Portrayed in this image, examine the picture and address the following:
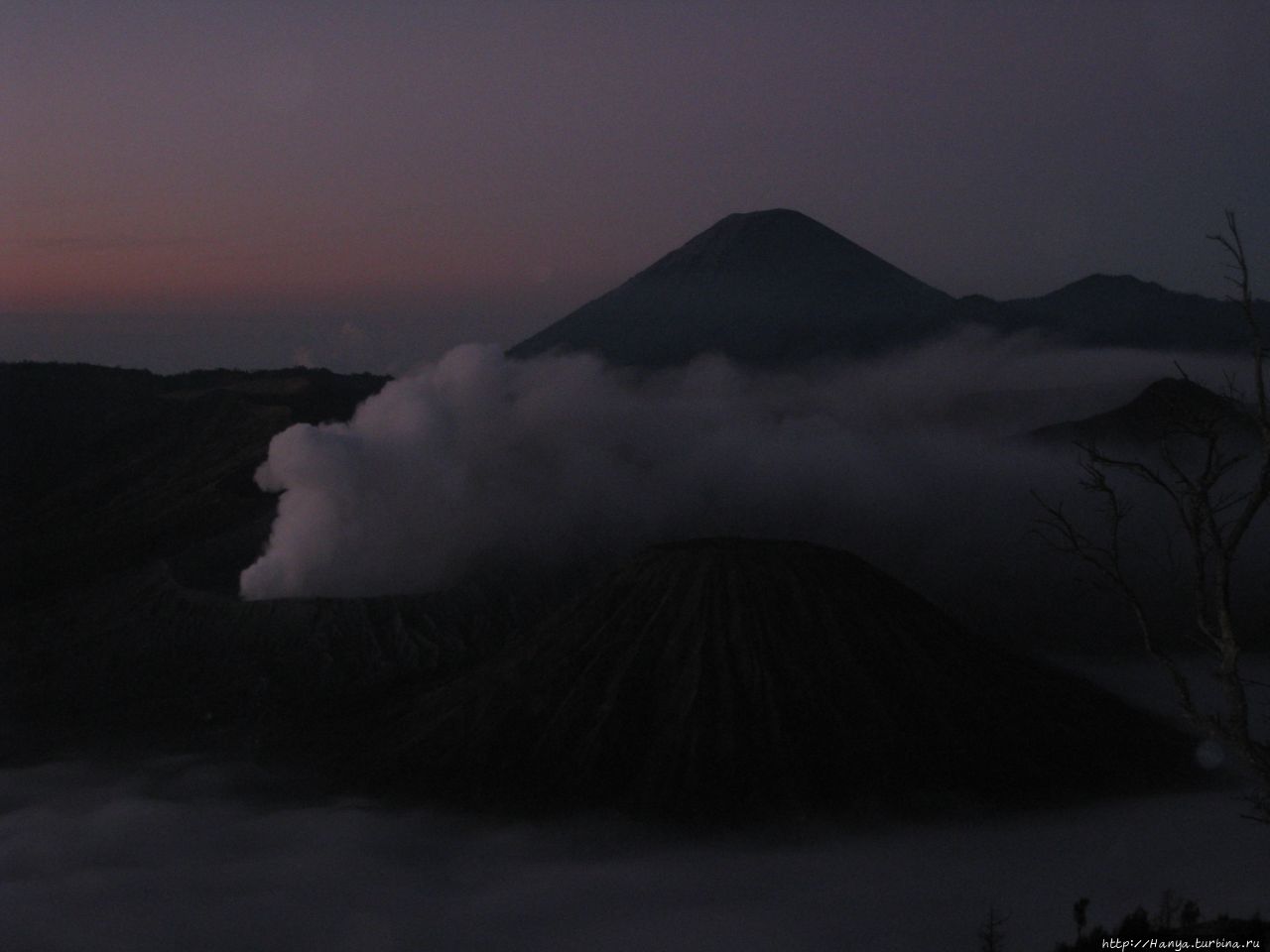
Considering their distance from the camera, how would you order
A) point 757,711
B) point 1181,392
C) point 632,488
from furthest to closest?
point 632,488
point 757,711
point 1181,392

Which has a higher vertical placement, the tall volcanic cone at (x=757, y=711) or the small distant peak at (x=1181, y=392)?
the small distant peak at (x=1181, y=392)

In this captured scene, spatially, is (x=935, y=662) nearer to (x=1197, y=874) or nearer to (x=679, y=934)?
(x=1197, y=874)

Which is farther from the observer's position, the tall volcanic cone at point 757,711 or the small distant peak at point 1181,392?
the tall volcanic cone at point 757,711

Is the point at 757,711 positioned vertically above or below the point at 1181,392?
below

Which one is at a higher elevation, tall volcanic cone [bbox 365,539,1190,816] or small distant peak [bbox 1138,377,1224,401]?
small distant peak [bbox 1138,377,1224,401]

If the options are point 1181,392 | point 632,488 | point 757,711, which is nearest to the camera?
point 1181,392

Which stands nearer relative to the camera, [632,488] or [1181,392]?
[1181,392]

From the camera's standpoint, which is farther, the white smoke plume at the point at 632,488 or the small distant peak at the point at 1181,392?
the white smoke plume at the point at 632,488

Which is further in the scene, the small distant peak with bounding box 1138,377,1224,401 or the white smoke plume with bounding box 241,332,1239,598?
the white smoke plume with bounding box 241,332,1239,598

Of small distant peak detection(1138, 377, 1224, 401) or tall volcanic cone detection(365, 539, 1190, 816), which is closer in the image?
small distant peak detection(1138, 377, 1224, 401)

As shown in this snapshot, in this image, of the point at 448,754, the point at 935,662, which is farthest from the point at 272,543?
the point at 935,662
